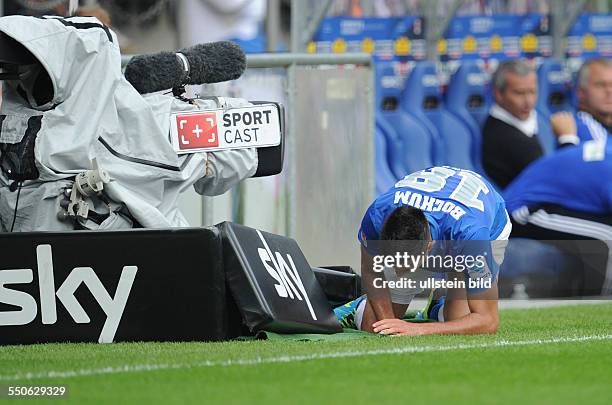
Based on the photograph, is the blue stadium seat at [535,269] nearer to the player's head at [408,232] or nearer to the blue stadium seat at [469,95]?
the blue stadium seat at [469,95]

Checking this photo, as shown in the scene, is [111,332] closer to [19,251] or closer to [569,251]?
[19,251]

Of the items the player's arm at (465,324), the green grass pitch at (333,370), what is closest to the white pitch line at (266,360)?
the green grass pitch at (333,370)

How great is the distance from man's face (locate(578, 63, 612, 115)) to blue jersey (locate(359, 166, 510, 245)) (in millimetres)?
6606

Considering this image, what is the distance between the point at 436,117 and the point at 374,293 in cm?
794

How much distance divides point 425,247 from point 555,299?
16.5 feet

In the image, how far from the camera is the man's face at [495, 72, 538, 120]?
15.3m

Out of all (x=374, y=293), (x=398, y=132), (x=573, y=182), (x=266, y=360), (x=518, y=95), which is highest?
(x=266, y=360)

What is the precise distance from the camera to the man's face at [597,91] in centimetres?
1452

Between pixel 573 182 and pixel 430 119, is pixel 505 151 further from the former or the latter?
pixel 573 182

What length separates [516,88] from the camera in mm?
15398

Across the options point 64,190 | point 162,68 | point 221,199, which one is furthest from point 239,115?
point 221,199

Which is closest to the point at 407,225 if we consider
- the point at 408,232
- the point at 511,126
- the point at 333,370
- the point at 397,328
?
the point at 408,232

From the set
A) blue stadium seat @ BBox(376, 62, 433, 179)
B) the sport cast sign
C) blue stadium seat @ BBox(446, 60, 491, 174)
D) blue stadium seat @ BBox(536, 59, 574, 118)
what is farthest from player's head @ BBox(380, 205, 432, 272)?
blue stadium seat @ BBox(536, 59, 574, 118)

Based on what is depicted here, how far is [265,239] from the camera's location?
7.80 metres
